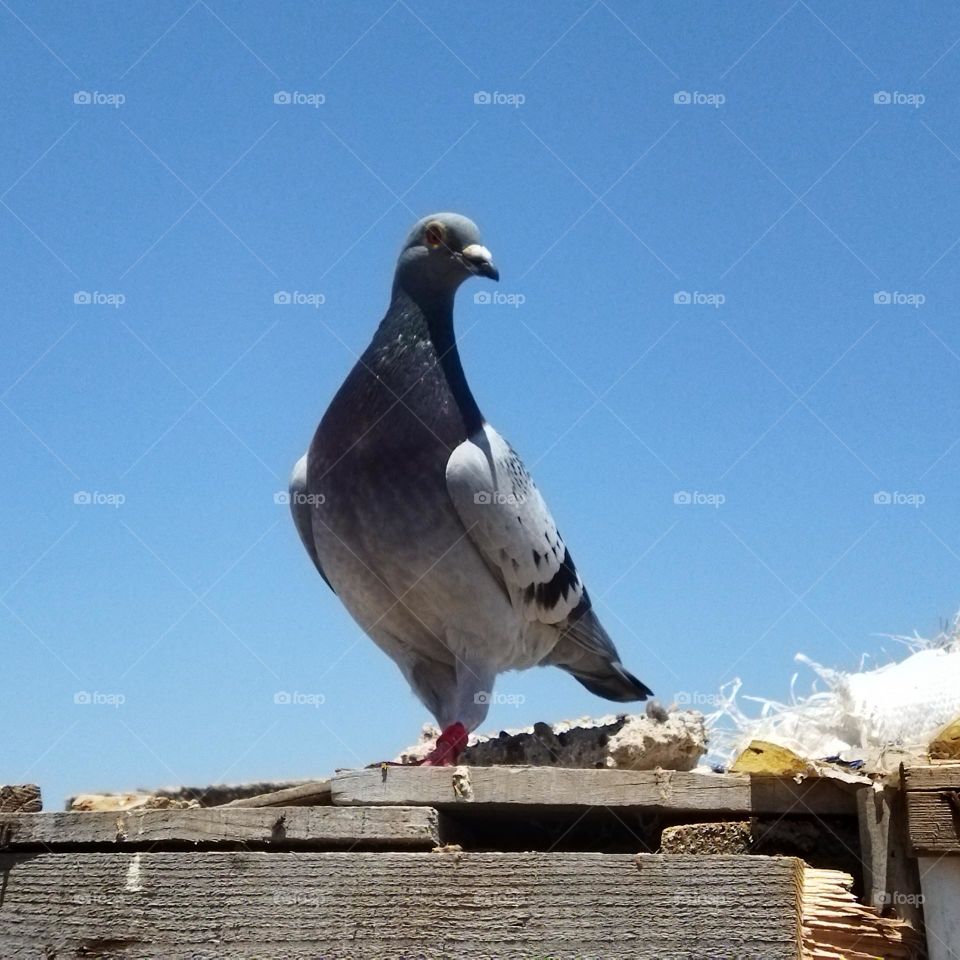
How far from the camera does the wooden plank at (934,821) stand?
99.4 inches

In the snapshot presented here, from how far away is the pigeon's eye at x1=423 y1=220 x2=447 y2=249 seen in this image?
519 cm

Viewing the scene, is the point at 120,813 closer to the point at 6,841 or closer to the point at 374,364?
the point at 6,841

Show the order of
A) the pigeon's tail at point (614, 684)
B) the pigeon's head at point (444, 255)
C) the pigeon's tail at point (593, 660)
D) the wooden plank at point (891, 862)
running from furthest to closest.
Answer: the pigeon's tail at point (614, 684), the pigeon's tail at point (593, 660), the pigeon's head at point (444, 255), the wooden plank at point (891, 862)

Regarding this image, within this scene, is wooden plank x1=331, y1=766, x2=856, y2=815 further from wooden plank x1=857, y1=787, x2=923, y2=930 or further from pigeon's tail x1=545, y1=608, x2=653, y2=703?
pigeon's tail x1=545, y1=608, x2=653, y2=703

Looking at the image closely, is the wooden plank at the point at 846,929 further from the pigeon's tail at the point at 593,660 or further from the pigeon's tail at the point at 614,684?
the pigeon's tail at the point at 614,684

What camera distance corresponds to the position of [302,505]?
205 inches

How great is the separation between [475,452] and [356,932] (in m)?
2.36

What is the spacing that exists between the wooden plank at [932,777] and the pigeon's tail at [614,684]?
3.09 meters

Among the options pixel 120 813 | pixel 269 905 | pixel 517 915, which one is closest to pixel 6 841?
pixel 120 813

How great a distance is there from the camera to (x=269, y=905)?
2.80 metres

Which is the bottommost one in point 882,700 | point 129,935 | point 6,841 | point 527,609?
point 129,935

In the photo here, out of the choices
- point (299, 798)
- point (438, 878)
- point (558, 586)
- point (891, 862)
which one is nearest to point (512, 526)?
point (558, 586)

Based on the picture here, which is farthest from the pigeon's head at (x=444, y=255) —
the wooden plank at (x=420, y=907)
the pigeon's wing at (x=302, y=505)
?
the wooden plank at (x=420, y=907)

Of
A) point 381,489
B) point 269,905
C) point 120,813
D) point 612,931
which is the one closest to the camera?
Answer: point 612,931
